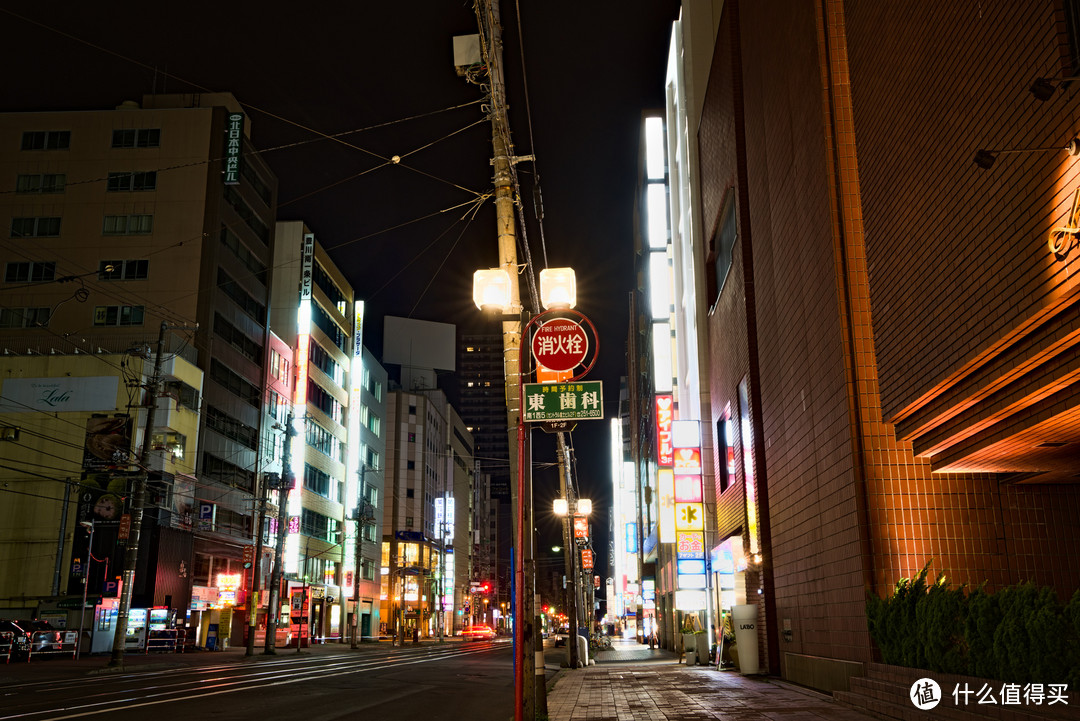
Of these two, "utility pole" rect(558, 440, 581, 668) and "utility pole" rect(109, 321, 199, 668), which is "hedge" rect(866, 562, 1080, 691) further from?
"utility pole" rect(109, 321, 199, 668)

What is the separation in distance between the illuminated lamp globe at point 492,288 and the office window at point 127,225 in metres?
54.0

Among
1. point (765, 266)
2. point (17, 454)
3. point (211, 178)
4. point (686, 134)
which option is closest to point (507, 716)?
point (765, 266)

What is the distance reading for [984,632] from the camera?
1022cm

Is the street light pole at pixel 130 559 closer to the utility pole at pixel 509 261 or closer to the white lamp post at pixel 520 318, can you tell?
the utility pole at pixel 509 261

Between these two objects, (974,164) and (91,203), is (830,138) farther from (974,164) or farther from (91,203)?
(91,203)

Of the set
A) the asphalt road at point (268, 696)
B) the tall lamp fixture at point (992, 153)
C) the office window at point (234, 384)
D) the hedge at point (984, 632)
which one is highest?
the office window at point (234, 384)

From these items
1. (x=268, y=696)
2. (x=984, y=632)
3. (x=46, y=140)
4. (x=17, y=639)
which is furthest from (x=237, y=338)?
(x=984, y=632)

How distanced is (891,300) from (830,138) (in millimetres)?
3734

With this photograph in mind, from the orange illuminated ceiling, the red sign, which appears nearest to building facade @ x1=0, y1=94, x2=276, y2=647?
the red sign

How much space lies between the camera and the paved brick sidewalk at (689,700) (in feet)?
46.4

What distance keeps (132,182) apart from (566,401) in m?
58.5

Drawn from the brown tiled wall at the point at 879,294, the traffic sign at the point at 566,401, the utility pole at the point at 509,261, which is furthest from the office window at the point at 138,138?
the traffic sign at the point at 566,401

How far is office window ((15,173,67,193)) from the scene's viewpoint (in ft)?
201

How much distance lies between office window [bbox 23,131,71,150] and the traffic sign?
2446 inches
